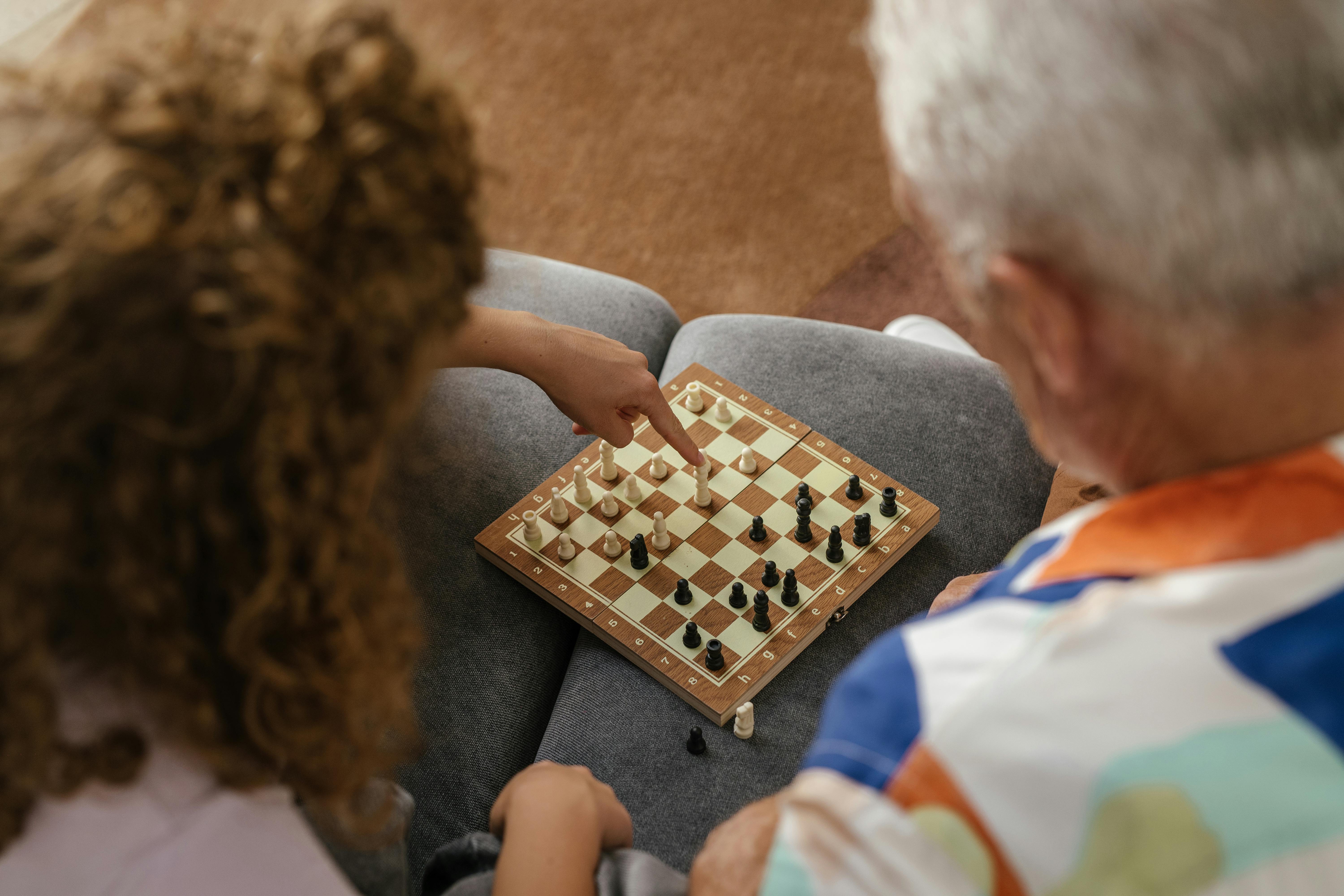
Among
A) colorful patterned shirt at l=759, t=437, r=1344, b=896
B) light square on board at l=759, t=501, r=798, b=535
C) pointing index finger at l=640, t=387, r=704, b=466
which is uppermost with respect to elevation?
colorful patterned shirt at l=759, t=437, r=1344, b=896

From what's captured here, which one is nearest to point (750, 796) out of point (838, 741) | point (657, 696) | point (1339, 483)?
point (657, 696)

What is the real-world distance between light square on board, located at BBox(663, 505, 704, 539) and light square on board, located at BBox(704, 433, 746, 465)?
0.33ft

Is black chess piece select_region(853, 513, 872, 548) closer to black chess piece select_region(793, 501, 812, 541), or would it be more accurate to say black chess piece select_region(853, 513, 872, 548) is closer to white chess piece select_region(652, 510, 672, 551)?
black chess piece select_region(793, 501, 812, 541)

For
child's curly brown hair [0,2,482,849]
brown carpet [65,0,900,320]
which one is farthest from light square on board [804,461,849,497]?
brown carpet [65,0,900,320]

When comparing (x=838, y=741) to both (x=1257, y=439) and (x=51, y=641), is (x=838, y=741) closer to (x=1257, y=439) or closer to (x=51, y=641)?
(x=1257, y=439)

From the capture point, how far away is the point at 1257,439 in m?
0.75

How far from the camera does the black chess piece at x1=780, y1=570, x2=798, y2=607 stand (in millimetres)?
1402

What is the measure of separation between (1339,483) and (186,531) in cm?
75

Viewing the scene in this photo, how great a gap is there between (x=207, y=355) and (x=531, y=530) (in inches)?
33.7

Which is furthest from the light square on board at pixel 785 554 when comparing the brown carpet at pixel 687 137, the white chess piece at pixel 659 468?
the brown carpet at pixel 687 137

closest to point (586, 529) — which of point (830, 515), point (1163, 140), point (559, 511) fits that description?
point (559, 511)

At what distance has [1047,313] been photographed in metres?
0.74

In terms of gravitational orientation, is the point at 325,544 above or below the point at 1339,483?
below

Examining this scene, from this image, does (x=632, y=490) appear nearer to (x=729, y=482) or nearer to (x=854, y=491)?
(x=729, y=482)
